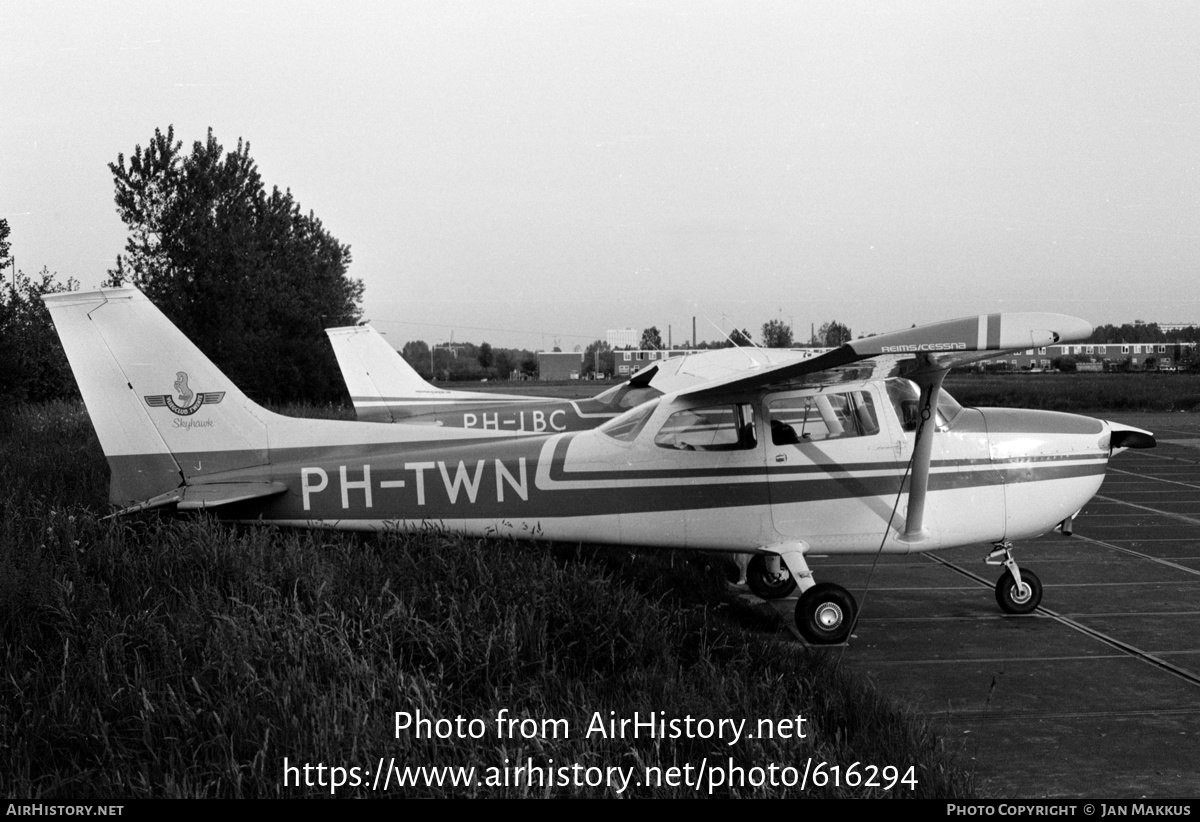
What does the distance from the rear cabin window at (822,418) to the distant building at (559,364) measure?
309 ft

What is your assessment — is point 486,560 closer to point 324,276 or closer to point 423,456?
point 423,456

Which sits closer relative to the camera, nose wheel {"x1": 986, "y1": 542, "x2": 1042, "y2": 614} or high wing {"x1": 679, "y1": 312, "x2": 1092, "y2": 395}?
high wing {"x1": 679, "y1": 312, "x2": 1092, "y2": 395}

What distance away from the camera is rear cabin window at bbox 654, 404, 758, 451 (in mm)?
7211

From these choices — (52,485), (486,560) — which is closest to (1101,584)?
(486,560)

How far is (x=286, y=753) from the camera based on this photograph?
4.06 m

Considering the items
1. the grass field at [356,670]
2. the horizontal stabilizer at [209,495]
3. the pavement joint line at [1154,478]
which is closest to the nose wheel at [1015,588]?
the grass field at [356,670]

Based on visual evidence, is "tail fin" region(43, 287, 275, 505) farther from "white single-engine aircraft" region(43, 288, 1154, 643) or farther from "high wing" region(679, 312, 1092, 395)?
"high wing" region(679, 312, 1092, 395)

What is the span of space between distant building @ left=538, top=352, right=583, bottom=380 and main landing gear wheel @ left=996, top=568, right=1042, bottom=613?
94013mm

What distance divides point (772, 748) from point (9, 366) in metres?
17.4

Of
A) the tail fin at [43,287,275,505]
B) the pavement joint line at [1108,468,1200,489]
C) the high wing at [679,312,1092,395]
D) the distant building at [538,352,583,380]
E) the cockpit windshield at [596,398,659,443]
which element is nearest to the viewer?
the high wing at [679,312,1092,395]

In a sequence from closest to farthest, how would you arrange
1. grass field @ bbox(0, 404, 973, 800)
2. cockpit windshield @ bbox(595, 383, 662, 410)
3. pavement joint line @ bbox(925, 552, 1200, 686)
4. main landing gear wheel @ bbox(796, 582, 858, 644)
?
1. grass field @ bbox(0, 404, 973, 800)
2. pavement joint line @ bbox(925, 552, 1200, 686)
3. main landing gear wheel @ bbox(796, 582, 858, 644)
4. cockpit windshield @ bbox(595, 383, 662, 410)

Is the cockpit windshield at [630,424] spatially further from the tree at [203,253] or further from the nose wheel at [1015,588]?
the tree at [203,253]

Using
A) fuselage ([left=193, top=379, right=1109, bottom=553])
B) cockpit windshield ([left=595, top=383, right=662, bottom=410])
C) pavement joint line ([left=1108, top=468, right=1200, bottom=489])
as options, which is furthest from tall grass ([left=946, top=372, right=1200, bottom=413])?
fuselage ([left=193, top=379, right=1109, bottom=553])

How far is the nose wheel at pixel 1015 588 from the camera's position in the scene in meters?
7.41
